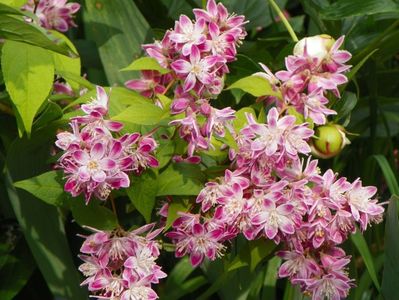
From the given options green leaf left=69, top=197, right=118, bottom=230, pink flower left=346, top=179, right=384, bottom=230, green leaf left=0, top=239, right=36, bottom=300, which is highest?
pink flower left=346, top=179, right=384, bottom=230

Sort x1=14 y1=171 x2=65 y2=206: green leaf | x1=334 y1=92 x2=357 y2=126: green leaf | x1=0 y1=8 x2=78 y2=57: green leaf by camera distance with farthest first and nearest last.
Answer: x1=334 y1=92 x2=357 y2=126: green leaf → x1=14 y1=171 x2=65 y2=206: green leaf → x1=0 y1=8 x2=78 y2=57: green leaf

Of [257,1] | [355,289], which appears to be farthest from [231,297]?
[257,1]

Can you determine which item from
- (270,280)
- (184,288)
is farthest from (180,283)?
(270,280)

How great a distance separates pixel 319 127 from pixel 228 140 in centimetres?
15

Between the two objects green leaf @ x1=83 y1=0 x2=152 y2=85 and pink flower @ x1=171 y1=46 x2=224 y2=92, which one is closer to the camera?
pink flower @ x1=171 y1=46 x2=224 y2=92

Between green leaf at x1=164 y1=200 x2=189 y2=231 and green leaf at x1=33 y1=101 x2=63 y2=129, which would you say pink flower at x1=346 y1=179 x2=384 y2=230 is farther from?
green leaf at x1=33 y1=101 x2=63 y2=129

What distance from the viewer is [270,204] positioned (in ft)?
2.56

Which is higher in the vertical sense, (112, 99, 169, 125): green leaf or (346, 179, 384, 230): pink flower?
(112, 99, 169, 125): green leaf

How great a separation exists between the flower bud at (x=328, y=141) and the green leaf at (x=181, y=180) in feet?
0.46

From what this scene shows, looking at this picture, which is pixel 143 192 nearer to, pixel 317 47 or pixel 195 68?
pixel 195 68

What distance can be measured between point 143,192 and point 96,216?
0.06 metres

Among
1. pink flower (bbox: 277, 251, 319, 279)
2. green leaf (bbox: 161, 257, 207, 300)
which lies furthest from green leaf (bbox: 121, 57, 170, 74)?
green leaf (bbox: 161, 257, 207, 300)

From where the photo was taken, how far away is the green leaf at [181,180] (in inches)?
33.1

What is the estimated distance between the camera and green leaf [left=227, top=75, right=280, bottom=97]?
0.84 m
